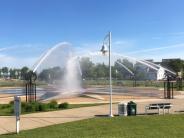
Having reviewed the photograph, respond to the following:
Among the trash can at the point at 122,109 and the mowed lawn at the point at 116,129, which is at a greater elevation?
the trash can at the point at 122,109

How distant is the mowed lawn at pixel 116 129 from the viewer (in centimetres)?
1358

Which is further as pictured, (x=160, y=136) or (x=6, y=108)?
(x=6, y=108)

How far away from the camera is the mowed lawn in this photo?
13.6m

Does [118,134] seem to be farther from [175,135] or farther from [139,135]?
[175,135]

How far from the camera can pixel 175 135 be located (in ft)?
43.7

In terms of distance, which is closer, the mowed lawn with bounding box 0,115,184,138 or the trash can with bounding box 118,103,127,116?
the mowed lawn with bounding box 0,115,184,138

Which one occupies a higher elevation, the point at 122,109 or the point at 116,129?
the point at 122,109

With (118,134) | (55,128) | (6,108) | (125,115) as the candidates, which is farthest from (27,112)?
(118,134)

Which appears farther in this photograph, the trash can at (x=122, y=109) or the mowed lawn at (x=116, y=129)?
the trash can at (x=122, y=109)

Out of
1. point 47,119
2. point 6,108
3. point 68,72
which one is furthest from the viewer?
point 68,72

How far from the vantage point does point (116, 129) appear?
14.8 metres

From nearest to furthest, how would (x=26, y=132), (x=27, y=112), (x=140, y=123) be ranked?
(x=26, y=132) → (x=140, y=123) → (x=27, y=112)

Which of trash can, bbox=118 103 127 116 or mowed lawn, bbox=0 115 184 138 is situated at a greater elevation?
trash can, bbox=118 103 127 116

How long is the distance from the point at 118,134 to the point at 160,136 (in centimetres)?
142
